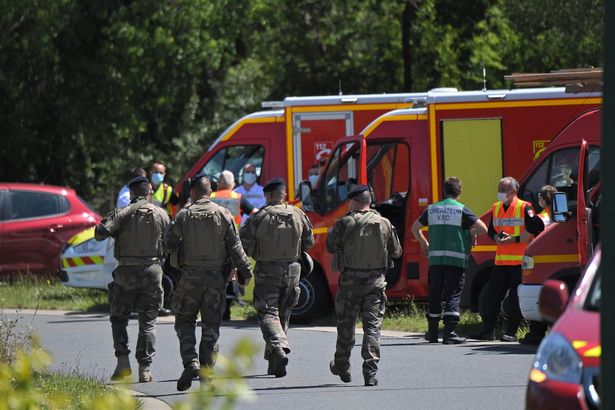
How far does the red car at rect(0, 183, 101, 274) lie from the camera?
2078 centimetres

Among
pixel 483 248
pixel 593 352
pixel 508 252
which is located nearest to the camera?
pixel 593 352

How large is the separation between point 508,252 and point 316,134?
452cm

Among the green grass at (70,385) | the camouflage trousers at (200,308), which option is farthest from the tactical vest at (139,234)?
the green grass at (70,385)

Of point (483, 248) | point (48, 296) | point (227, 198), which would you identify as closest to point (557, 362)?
point (483, 248)

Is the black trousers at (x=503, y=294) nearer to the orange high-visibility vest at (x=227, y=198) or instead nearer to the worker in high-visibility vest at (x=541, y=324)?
the worker in high-visibility vest at (x=541, y=324)

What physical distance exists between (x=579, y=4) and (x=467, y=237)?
12.4 metres

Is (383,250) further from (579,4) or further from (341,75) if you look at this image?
(341,75)

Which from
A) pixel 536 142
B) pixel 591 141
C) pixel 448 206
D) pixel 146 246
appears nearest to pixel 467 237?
pixel 448 206

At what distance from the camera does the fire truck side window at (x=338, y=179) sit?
1627 cm

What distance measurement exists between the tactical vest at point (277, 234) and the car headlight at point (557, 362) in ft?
17.5

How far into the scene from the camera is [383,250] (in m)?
11.5

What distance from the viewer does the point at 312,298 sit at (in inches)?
640

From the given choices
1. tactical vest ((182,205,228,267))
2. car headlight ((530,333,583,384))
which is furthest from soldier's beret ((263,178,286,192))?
car headlight ((530,333,583,384))

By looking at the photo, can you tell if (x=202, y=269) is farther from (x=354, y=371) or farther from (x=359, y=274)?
(x=354, y=371)
